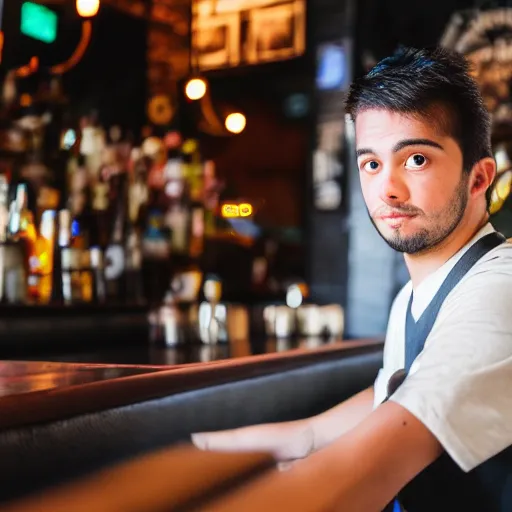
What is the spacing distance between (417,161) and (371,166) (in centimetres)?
8

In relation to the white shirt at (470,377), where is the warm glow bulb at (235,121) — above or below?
above

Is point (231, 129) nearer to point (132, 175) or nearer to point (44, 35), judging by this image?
point (132, 175)

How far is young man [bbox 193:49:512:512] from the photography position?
0.69 m

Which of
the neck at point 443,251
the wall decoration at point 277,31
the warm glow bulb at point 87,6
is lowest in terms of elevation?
the neck at point 443,251

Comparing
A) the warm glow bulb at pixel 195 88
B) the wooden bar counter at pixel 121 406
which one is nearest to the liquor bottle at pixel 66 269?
the wooden bar counter at pixel 121 406

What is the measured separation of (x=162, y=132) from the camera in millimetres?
4980

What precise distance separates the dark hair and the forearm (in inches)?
18.1

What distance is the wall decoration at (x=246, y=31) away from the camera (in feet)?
15.1

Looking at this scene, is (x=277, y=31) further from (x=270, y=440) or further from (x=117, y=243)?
(x=270, y=440)

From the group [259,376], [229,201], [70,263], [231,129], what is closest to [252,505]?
[259,376]

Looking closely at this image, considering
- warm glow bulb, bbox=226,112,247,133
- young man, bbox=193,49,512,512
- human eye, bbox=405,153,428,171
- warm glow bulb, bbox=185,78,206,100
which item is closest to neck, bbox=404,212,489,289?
young man, bbox=193,49,512,512

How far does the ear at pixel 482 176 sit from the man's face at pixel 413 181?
22mm

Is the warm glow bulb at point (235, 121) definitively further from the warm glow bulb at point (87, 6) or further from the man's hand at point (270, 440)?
the man's hand at point (270, 440)

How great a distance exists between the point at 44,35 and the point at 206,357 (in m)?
1.96
